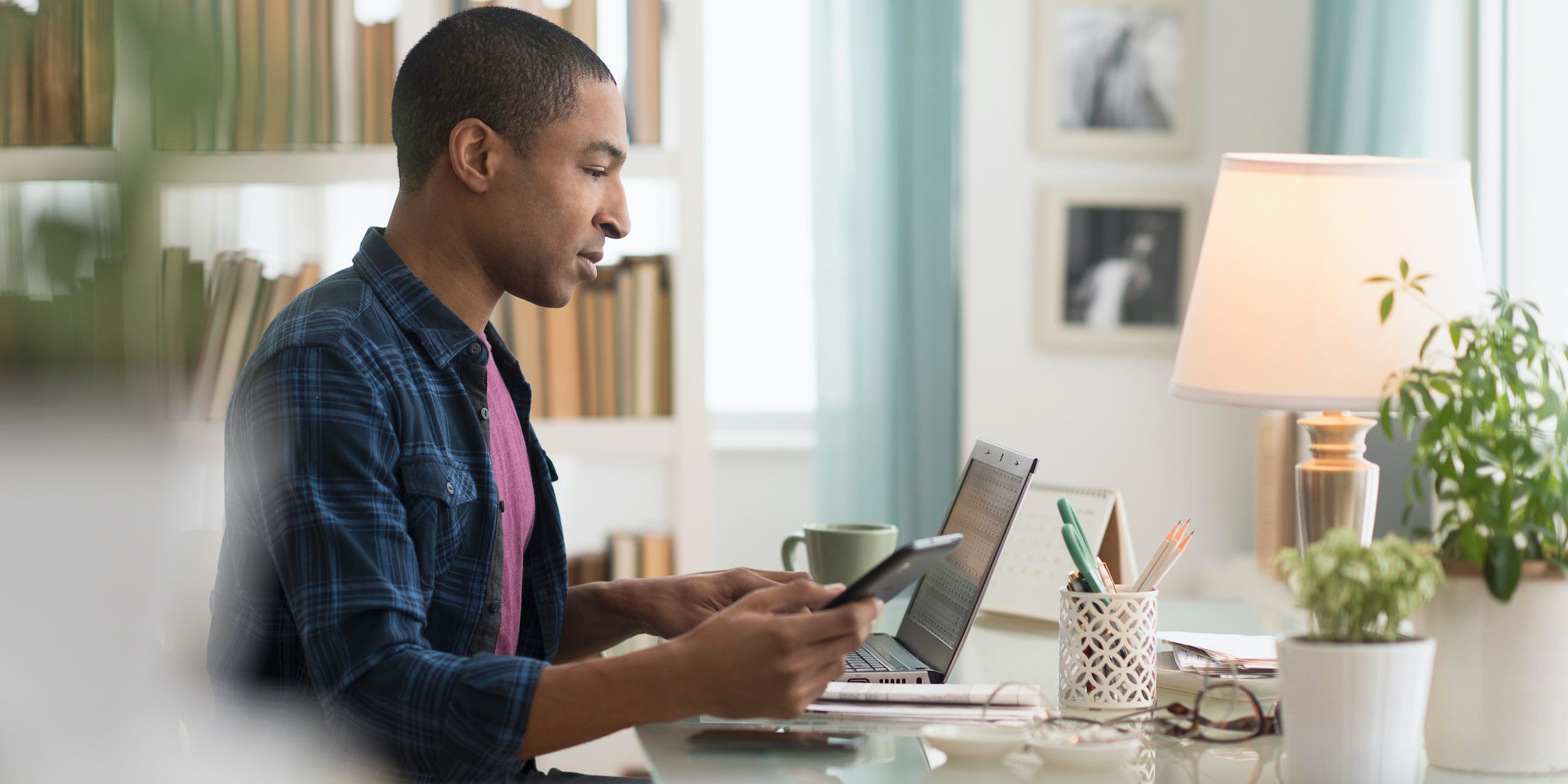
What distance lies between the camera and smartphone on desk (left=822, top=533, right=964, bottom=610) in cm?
83

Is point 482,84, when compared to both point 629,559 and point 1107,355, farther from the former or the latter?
point 1107,355

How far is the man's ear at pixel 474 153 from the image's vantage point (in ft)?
3.71

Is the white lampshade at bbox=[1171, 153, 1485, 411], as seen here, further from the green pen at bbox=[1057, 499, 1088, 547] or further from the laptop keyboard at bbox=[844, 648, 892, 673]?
the laptop keyboard at bbox=[844, 648, 892, 673]

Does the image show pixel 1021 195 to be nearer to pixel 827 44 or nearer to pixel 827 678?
pixel 827 44

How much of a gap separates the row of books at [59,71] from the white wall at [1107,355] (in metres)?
2.96

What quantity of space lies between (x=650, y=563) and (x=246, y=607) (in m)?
1.53

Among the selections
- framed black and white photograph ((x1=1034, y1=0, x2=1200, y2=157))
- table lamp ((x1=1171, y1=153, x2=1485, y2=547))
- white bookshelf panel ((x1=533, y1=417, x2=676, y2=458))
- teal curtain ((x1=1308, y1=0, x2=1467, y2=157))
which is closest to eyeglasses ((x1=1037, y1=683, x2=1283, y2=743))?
table lamp ((x1=1171, y1=153, x2=1485, y2=547))

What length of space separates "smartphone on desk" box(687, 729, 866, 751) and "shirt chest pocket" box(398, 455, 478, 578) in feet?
0.81

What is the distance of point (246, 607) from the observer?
36.9 inches

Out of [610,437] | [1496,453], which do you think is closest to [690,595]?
[1496,453]

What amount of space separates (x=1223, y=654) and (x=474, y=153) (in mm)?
773

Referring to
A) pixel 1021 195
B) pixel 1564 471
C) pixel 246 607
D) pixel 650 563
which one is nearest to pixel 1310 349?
pixel 1564 471

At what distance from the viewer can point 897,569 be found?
0.84 m

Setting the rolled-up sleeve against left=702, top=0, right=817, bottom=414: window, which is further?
left=702, top=0, right=817, bottom=414: window
